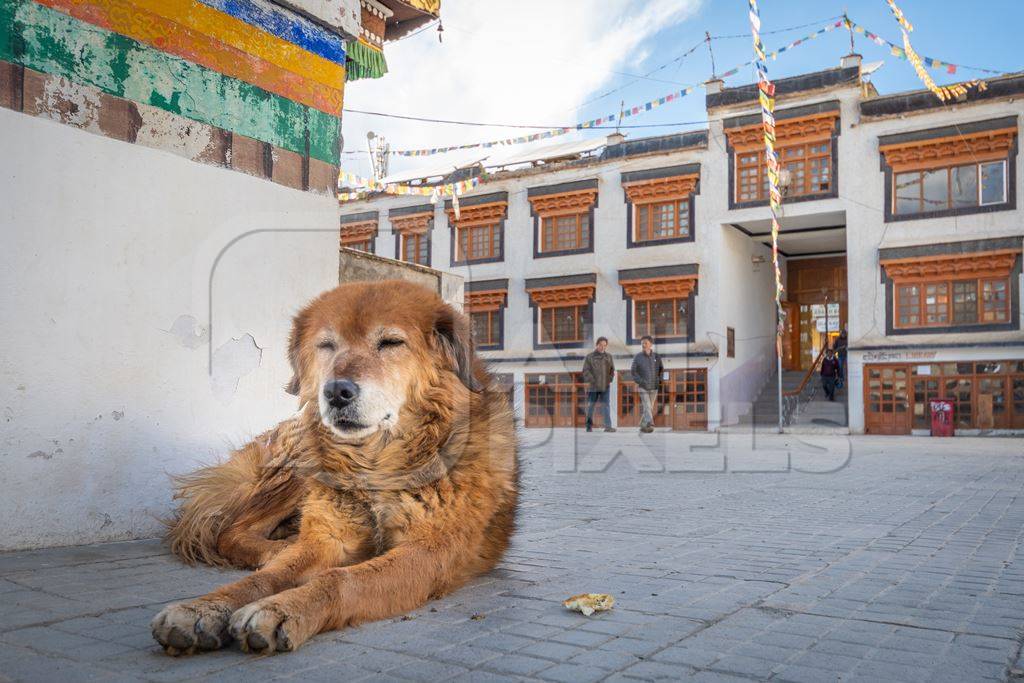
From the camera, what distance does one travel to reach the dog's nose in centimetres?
325

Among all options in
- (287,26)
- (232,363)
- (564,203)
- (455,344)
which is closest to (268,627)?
(455,344)

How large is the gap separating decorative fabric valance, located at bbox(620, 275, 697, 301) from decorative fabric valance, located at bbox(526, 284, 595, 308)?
5.02ft

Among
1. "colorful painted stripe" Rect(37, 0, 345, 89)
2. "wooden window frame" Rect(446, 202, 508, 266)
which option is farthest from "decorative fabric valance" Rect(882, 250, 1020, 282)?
"colorful painted stripe" Rect(37, 0, 345, 89)

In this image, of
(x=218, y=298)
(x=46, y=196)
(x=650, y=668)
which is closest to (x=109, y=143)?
(x=46, y=196)

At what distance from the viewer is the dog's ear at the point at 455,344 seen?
3.68 meters

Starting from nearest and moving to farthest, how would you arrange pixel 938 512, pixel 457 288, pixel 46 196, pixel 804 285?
1. pixel 46 196
2. pixel 938 512
3. pixel 457 288
4. pixel 804 285

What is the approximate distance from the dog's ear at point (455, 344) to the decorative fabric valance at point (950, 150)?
25718 mm

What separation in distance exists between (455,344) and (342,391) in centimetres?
65

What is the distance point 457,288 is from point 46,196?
6.16m

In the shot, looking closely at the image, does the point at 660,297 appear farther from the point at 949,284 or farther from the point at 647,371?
the point at 647,371

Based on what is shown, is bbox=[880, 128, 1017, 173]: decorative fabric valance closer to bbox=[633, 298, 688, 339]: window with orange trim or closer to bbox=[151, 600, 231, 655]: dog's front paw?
bbox=[633, 298, 688, 339]: window with orange trim

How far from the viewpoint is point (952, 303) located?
24969 millimetres

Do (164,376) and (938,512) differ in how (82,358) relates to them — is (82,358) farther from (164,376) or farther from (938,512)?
(938,512)

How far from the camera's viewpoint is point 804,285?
3216 cm
